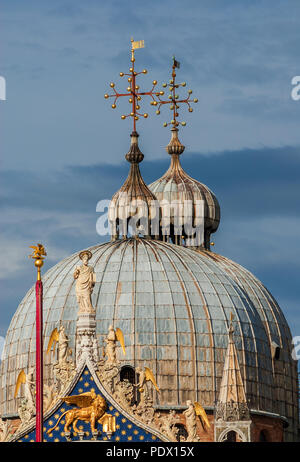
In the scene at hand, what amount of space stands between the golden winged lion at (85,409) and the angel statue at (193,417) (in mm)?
4171

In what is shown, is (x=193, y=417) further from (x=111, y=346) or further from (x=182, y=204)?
(x=182, y=204)

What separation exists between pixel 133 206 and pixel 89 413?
21041mm

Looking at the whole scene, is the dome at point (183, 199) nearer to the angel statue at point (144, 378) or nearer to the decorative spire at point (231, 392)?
the angel statue at point (144, 378)

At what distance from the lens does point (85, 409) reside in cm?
13875

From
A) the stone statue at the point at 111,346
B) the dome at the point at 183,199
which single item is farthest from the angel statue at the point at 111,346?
the dome at the point at 183,199

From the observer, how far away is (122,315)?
150 meters

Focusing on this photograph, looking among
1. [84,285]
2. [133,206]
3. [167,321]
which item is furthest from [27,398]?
[133,206]

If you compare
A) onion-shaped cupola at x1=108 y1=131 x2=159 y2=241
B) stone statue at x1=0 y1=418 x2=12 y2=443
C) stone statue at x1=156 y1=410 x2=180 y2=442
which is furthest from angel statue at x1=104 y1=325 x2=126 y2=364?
onion-shaped cupola at x1=108 y1=131 x2=159 y2=241

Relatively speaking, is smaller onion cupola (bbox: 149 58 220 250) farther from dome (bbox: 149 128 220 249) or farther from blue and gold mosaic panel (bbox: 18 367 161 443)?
blue and gold mosaic panel (bbox: 18 367 161 443)

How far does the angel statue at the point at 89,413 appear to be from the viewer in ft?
454

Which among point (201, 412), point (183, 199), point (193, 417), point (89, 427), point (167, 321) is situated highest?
point (183, 199)
